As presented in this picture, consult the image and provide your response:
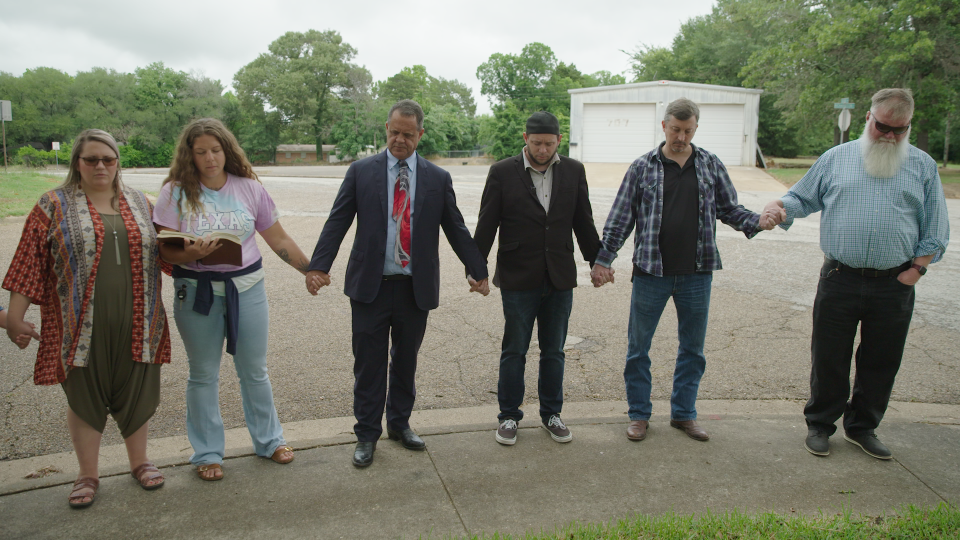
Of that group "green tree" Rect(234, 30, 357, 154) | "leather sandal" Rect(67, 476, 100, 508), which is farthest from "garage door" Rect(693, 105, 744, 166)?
"green tree" Rect(234, 30, 357, 154)

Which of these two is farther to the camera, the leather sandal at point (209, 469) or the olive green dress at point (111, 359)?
the leather sandal at point (209, 469)

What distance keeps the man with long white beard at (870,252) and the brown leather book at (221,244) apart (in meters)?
2.96

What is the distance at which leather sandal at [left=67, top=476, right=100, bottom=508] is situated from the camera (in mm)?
3139

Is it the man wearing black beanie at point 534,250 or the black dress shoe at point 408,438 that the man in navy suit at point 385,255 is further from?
the man wearing black beanie at point 534,250

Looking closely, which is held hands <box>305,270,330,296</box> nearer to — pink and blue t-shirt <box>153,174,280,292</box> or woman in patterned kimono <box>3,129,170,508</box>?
pink and blue t-shirt <box>153,174,280,292</box>

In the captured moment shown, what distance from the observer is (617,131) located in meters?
30.7

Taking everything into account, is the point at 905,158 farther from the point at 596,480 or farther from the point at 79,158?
the point at 79,158

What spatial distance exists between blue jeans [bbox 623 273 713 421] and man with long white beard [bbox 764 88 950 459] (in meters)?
0.64

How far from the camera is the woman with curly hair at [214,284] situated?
→ 134 inches

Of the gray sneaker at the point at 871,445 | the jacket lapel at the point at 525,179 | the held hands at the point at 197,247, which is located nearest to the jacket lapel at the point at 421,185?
the jacket lapel at the point at 525,179

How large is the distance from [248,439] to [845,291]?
3.63 m

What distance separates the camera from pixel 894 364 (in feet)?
12.8

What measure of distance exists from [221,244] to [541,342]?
195cm

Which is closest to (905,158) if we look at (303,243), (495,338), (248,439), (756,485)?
(756,485)
